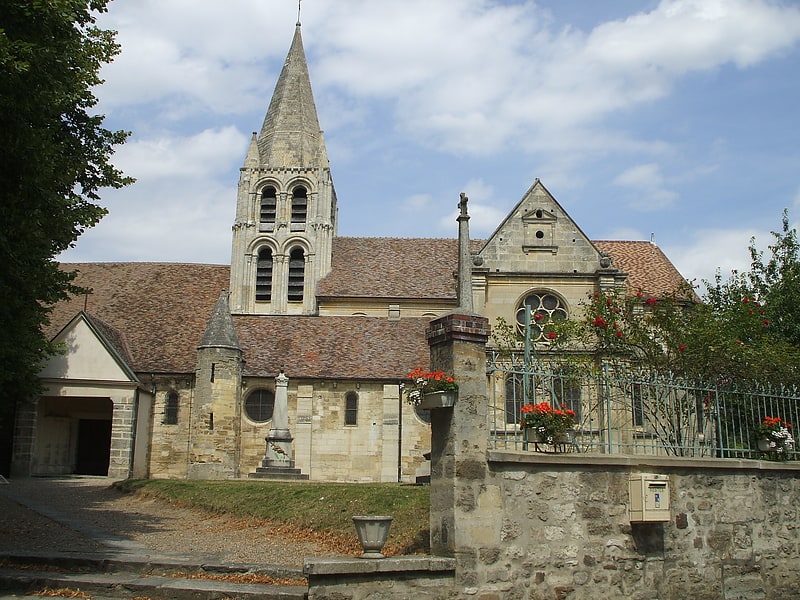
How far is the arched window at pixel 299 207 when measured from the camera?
40375mm

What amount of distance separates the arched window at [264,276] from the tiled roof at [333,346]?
7.01 meters

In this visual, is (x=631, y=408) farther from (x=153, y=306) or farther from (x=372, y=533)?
(x=153, y=306)

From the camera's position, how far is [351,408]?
28.7 m

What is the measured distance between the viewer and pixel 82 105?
1362 cm

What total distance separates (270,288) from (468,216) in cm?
2254

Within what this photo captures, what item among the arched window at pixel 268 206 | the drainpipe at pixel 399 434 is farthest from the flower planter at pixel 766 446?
the arched window at pixel 268 206

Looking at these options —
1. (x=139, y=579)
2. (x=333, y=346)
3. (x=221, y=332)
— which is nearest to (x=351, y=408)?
(x=333, y=346)

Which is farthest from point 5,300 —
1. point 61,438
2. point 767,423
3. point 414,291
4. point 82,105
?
point 414,291

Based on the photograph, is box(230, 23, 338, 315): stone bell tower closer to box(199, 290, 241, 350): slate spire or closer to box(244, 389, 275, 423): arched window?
box(199, 290, 241, 350): slate spire

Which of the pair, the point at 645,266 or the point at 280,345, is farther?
the point at 645,266

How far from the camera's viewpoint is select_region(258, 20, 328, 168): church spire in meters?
41.4

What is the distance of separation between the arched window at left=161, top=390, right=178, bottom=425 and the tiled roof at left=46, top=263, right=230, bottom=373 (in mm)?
947

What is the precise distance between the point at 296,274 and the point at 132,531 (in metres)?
24.8

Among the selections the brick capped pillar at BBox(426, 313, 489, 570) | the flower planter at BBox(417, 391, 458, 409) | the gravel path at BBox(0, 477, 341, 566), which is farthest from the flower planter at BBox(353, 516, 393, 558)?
the gravel path at BBox(0, 477, 341, 566)
